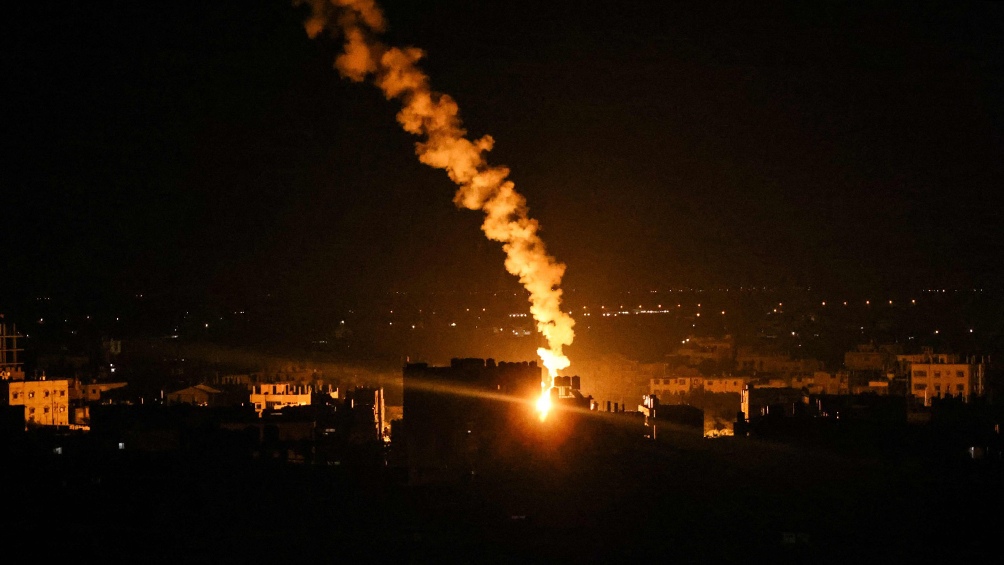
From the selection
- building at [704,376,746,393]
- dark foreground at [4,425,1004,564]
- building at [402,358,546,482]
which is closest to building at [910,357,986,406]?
building at [704,376,746,393]

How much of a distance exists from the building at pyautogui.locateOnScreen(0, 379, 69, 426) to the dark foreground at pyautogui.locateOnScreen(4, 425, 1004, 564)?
15.0 m

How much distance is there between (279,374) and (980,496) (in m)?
32.2

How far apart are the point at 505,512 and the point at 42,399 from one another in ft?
75.3

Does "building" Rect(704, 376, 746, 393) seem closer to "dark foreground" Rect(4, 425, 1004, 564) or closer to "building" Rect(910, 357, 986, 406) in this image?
"building" Rect(910, 357, 986, 406)

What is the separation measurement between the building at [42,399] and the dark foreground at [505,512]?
1495 cm

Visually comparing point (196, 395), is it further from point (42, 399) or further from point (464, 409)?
point (464, 409)

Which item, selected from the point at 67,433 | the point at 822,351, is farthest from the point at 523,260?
the point at 822,351

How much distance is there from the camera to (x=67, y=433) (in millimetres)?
27734

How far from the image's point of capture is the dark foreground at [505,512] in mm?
15539

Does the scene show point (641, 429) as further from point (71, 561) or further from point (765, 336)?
point (765, 336)

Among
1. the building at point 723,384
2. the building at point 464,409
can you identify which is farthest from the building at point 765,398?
the building at point 464,409

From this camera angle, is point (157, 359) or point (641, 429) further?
point (157, 359)

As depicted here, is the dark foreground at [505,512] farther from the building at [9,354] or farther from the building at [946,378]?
the building at [946,378]

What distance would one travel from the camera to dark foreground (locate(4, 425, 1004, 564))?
15539mm
